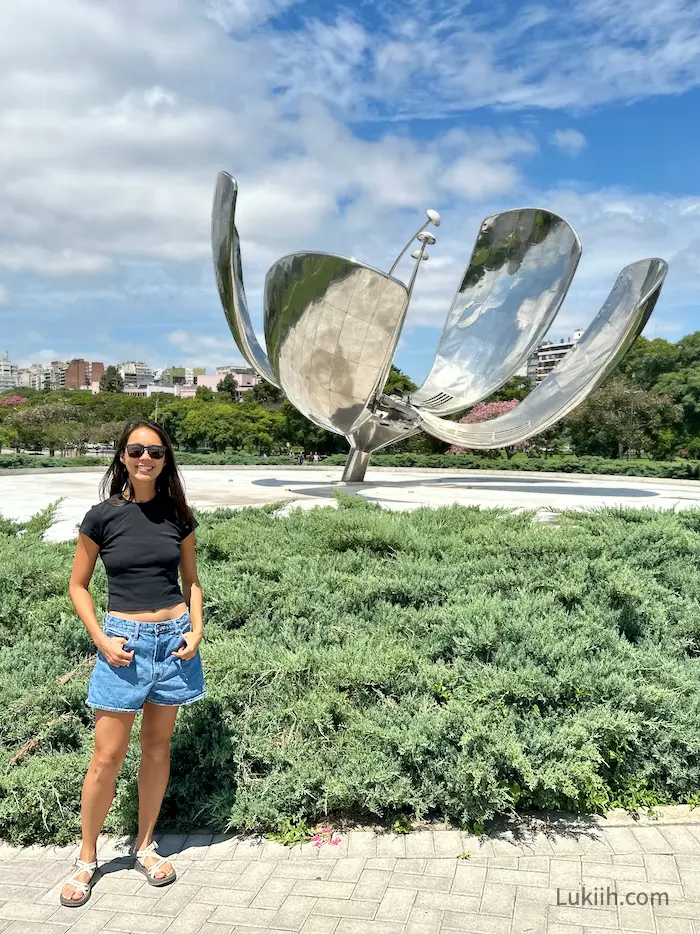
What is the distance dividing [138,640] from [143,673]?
109 millimetres

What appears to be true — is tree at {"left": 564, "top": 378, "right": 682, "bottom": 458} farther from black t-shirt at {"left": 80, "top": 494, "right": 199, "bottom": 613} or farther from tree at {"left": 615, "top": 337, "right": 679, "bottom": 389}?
black t-shirt at {"left": 80, "top": 494, "right": 199, "bottom": 613}

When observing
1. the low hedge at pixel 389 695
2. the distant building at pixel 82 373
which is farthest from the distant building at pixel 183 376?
the low hedge at pixel 389 695

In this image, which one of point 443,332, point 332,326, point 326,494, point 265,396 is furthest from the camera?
point 265,396

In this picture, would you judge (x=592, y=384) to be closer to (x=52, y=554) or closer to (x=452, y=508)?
(x=452, y=508)

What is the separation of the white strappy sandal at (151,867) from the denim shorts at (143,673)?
20.4 inches

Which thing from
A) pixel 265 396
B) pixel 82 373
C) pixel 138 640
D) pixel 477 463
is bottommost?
pixel 477 463

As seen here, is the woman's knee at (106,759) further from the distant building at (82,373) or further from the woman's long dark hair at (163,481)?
the distant building at (82,373)

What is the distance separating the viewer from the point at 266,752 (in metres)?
A: 2.97

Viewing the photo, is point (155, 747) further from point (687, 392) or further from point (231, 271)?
point (687, 392)

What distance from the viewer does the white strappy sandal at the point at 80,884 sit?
2283mm

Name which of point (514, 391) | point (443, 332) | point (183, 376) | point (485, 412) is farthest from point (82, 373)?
point (443, 332)

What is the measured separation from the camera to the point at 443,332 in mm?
16875

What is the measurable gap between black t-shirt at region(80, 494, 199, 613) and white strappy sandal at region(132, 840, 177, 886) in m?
0.84

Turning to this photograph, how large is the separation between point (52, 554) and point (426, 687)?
9.50 feet
